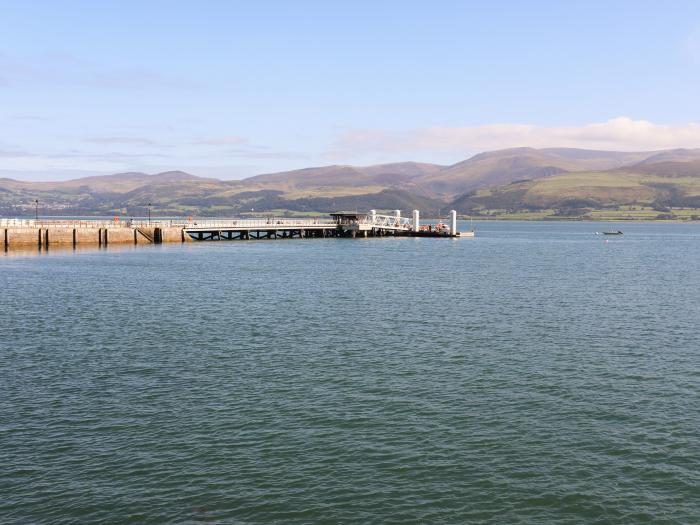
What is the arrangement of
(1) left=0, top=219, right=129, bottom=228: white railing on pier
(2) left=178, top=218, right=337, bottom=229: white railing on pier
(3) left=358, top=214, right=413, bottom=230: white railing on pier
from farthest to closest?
(3) left=358, top=214, right=413, bottom=230: white railing on pier, (2) left=178, top=218, right=337, bottom=229: white railing on pier, (1) left=0, top=219, right=129, bottom=228: white railing on pier

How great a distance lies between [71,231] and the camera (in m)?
130

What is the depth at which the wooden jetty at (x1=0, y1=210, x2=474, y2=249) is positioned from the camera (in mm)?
124125

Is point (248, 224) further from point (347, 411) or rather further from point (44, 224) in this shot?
point (347, 411)

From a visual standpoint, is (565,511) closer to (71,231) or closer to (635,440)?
(635,440)

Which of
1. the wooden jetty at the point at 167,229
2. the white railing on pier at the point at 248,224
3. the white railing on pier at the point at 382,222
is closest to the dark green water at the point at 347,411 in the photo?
the wooden jetty at the point at 167,229

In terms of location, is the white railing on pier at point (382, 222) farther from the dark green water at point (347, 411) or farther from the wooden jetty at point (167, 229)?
the dark green water at point (347, 411)

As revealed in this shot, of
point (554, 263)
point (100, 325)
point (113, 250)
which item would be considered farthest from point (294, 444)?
point (113, 250)

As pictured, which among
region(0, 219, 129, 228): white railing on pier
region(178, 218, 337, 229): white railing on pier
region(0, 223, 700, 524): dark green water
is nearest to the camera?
region(0, 223, 700, 524): dark green water

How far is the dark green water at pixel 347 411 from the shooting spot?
2150cm

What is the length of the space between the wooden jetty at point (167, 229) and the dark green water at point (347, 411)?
227 feet

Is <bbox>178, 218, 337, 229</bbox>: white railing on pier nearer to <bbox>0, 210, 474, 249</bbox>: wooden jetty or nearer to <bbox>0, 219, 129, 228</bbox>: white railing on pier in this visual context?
<bbox>0, 210, 474, 249</bbox>: wooden jetty

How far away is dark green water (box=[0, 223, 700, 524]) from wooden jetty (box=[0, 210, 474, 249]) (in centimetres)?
6932

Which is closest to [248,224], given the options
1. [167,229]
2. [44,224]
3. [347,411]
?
[167,229]

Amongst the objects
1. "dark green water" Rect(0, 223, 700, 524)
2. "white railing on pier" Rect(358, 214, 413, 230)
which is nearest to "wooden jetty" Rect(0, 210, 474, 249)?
"white railing on pier" Rect(358, 214, 413, 230)
